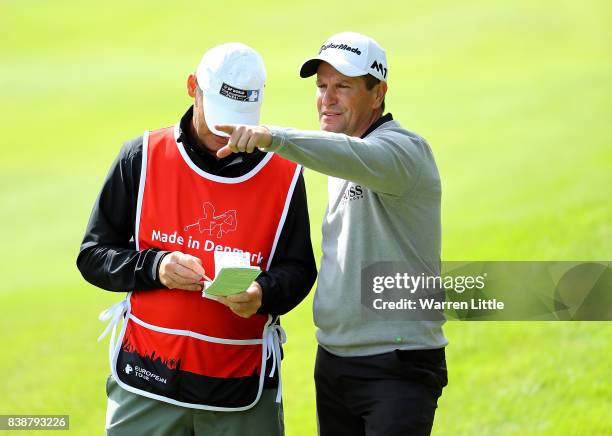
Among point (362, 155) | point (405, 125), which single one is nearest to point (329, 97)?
point (362, 155)

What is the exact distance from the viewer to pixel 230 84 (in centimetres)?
369

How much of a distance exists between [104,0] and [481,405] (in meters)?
Result: 10.8

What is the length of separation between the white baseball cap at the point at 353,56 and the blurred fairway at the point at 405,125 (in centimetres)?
310

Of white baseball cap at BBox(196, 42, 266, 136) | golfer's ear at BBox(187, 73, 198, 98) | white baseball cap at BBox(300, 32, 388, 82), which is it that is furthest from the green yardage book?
white baseball cap at BBox(300, 32, 388, 82)

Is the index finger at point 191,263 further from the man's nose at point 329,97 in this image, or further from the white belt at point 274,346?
the man's nose at point 329,97

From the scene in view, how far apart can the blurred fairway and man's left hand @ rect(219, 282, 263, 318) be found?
2892 mm

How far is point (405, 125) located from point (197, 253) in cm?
733

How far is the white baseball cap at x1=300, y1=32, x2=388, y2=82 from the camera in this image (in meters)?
3.89

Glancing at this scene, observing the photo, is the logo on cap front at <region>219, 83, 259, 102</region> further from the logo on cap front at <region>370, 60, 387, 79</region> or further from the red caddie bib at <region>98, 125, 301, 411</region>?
the logo on cap front at <region>370, 60, 387, 79</region>

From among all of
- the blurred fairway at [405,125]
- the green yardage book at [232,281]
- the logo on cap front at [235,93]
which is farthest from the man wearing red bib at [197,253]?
the blurred fairway at [405,125]

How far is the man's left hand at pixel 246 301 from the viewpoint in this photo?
360cm

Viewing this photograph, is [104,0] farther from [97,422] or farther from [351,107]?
[351,107]

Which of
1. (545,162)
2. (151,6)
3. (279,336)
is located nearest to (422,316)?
(279,336)

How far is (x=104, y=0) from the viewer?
15562mm
